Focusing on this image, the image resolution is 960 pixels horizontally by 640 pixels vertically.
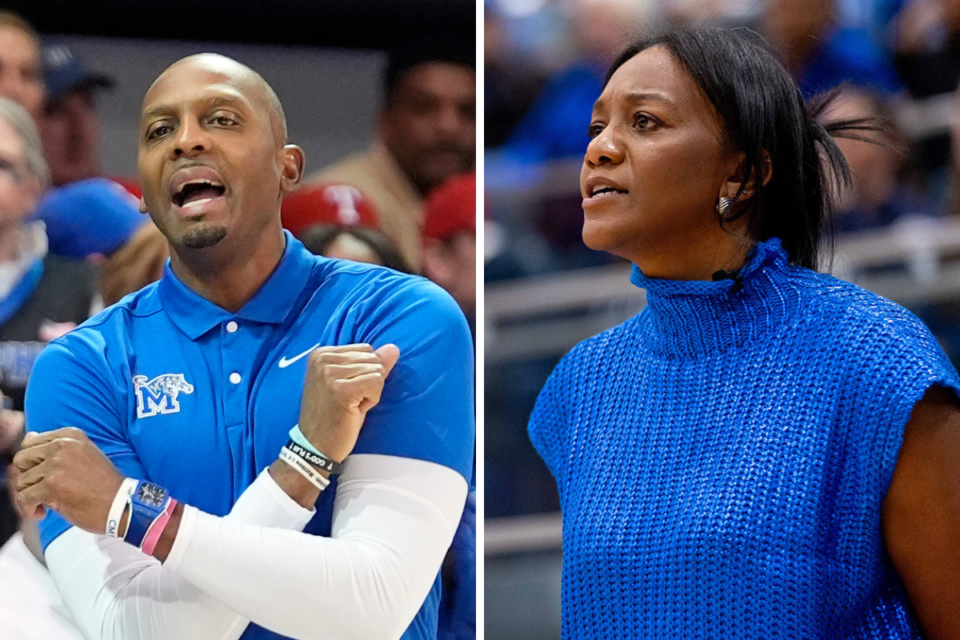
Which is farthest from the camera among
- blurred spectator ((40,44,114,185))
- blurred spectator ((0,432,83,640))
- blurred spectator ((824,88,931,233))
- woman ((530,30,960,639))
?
blurred spectator ((824,88,931,233))

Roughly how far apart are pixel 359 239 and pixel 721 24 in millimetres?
966

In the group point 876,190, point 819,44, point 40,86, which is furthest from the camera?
point 876,190

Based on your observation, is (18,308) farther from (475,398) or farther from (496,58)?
(496,58)

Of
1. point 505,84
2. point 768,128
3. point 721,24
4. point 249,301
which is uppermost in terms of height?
point 721,24

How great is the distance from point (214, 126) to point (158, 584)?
0.56 m

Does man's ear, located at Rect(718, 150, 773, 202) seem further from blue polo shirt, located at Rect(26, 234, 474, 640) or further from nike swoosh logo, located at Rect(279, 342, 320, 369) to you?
nike swoosh logo, located at Rect(279, 342, 320, 369)

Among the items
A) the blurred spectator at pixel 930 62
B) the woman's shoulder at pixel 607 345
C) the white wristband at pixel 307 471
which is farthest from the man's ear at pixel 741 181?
the blurred spectator at pixel 930 62

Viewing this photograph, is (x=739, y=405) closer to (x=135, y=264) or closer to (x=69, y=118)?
(x=135, y=264)

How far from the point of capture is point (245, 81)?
1.38 metres

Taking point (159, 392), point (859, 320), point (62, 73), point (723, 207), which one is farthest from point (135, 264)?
point (859, 320)

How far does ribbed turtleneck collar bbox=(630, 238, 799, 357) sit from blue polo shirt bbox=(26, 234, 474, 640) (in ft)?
0.98

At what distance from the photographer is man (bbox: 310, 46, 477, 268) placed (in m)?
1.45

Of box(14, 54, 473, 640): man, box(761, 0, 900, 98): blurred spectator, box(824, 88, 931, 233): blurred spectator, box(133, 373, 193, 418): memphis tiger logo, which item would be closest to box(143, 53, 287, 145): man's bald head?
box(14, 54, 473, 640): man

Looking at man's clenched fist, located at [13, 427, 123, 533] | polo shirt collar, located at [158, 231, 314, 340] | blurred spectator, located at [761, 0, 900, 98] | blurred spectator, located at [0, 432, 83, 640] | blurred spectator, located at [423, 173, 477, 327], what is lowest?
blurred spectator, located at [0, 432, 83, 640]
